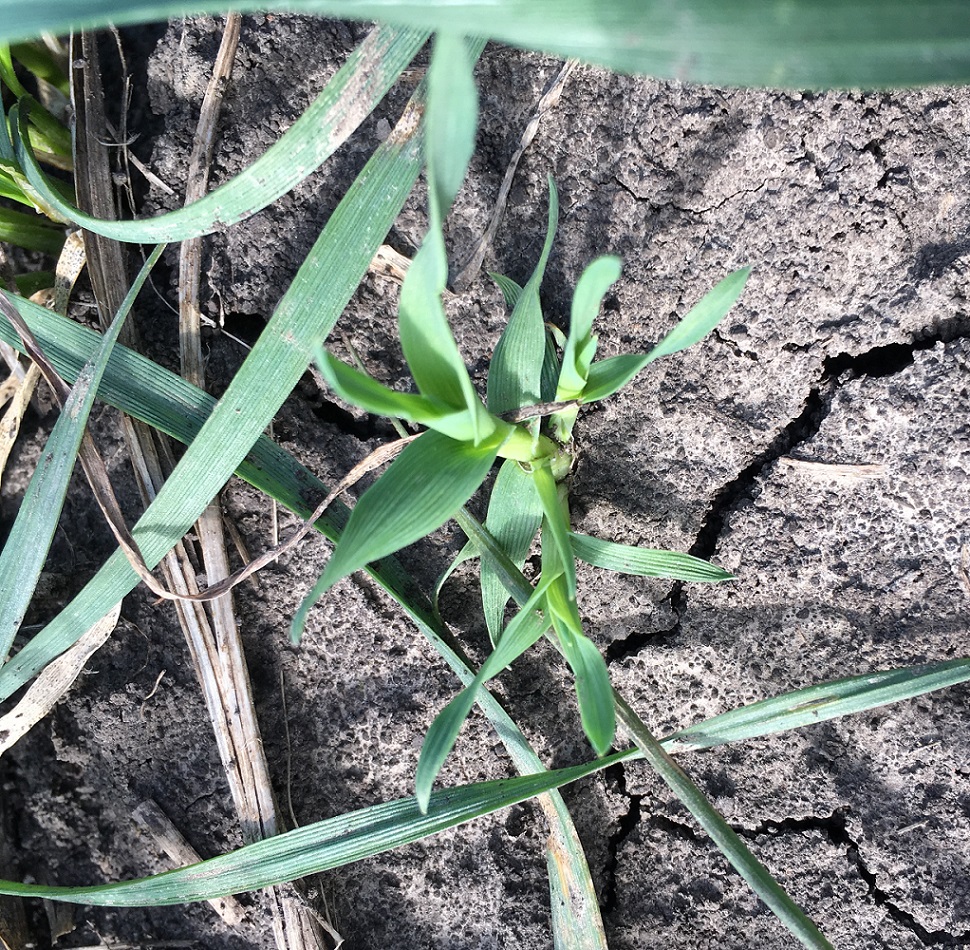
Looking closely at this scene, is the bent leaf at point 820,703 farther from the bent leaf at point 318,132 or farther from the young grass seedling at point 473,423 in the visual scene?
the bent leaf at point 318,132

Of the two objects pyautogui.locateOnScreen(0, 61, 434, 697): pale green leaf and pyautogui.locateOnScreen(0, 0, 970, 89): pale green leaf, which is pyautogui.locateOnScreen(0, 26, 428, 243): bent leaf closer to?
pyautogui.locateOnScreen(0, 61, 434, 697): pale green leaf

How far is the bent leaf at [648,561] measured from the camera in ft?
3.51

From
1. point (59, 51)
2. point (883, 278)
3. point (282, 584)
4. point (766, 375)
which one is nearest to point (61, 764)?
point (282, 584)

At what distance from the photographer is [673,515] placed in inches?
47.4

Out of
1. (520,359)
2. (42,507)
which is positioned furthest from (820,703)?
(42,507)

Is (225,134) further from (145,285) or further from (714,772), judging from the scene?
(714,772)

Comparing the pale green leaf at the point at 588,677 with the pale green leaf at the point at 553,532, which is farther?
the pale green leaf at the point at 553,532

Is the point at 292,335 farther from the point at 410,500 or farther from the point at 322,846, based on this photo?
Answer: the point at 322,846

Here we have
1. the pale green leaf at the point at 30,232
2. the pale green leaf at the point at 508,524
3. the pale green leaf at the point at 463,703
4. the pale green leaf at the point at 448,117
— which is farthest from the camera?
the pale green leaf at the point at 30,232

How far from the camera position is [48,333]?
1.17 meters

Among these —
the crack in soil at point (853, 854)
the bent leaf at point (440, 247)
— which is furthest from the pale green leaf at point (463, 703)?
the crack in soil at point (853, 854)

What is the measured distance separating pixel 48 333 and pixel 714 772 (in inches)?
47.0

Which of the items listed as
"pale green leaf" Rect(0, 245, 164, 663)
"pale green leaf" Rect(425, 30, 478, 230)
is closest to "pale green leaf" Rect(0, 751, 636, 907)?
"pale green leaf" Rect(0, 245, 164, 663)

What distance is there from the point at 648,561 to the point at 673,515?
152 millimetres
